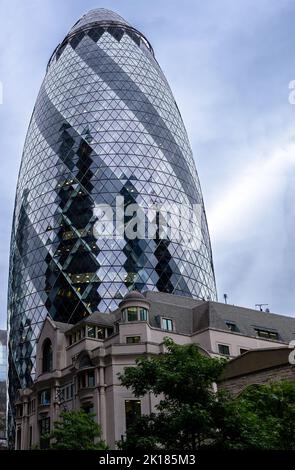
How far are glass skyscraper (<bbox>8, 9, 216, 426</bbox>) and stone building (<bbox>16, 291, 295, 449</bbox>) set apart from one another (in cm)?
1228

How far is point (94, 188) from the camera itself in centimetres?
7475

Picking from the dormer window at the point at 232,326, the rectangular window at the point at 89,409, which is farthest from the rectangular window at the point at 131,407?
the dormer window at the point at 232,326

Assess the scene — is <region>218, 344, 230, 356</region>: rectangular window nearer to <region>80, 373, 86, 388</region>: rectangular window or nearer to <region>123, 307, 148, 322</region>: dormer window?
<region>123, 307, 148, 322</region>: dormer window

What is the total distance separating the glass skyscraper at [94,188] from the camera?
2736 inches

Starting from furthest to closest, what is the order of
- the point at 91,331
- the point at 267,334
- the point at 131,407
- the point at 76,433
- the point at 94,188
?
the point at 94,188 → the point at 267,334 → the point at 91,331 → the point at 131,407 → the point at 76,433

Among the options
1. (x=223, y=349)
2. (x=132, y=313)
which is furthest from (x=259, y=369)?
(x=132, y=313)

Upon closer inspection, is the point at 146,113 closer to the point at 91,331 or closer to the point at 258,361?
the point at 91,331

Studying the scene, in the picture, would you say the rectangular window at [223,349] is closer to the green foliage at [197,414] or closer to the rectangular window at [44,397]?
the rectangular window at [44,397]

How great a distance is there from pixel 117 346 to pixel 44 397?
1187cm

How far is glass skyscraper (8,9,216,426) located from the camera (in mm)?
69500

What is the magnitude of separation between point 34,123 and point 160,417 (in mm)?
75277

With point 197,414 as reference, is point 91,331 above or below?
above

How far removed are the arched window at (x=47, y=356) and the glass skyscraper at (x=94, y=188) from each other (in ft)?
33.0
